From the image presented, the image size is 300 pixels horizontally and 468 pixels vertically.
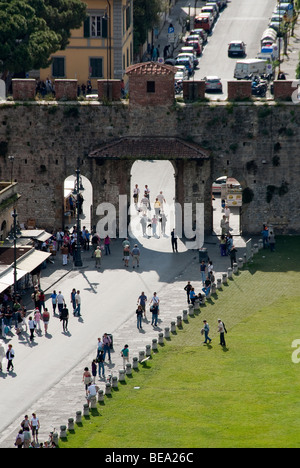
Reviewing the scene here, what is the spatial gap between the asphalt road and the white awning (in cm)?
3978

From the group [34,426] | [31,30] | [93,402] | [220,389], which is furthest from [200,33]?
[34,426]

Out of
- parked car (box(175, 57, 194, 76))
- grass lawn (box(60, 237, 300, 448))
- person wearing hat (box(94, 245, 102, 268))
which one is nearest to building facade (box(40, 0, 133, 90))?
parked car (box(175, 57, 194, 76))

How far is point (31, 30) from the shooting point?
127 metres

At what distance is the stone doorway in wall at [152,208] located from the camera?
107500 mm

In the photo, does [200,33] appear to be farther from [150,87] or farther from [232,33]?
[150,87]

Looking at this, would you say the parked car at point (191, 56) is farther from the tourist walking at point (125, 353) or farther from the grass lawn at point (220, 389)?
the tourist walking at point (125, 353)

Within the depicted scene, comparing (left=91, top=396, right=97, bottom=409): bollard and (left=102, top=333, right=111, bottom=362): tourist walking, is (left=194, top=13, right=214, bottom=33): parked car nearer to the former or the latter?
(left=102, top=333, right=111, bottom=362): tourist walking

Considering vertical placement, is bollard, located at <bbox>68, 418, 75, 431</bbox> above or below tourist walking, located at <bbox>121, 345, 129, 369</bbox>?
below

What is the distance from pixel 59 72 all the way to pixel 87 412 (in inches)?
2597

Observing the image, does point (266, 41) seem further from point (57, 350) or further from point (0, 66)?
point (57, 350)

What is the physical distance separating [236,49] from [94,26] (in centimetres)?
1378

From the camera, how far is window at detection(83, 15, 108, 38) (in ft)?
458

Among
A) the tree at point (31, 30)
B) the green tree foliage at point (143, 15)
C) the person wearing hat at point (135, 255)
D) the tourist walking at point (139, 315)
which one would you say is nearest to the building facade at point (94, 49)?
the tree at point (31, 30)
